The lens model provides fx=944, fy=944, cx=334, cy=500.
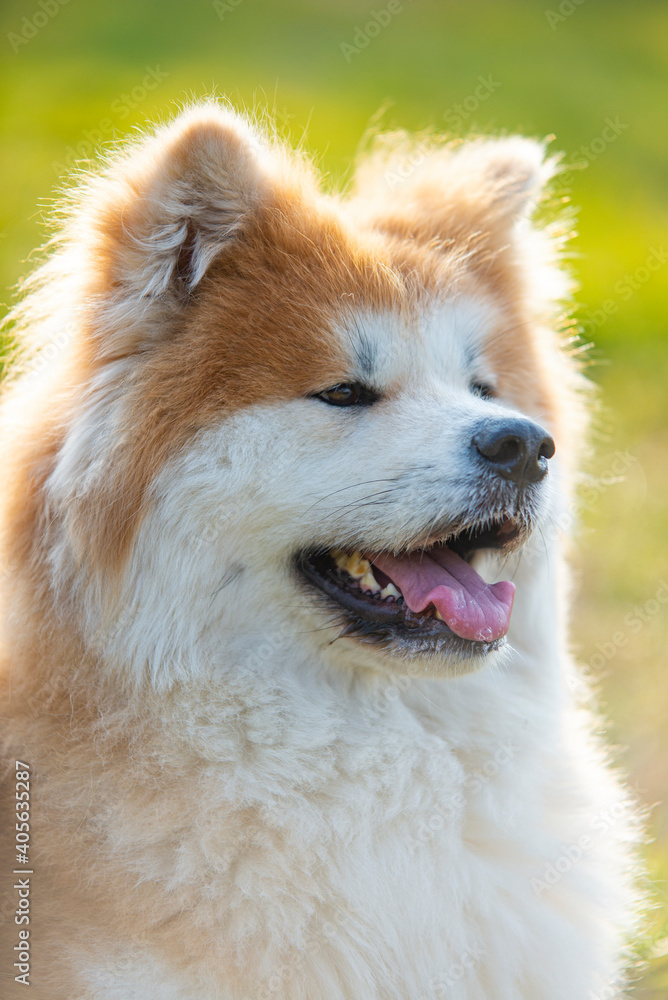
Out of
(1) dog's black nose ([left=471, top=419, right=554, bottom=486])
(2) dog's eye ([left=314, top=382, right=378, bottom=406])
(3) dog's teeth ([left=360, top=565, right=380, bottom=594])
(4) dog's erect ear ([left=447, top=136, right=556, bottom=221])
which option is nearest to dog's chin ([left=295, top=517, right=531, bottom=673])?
(3) dog's teeth ([left=360, top=565, right=380, bottom=594])

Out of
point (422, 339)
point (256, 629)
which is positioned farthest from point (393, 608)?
point (422, 339)

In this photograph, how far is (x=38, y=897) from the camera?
2.42 m

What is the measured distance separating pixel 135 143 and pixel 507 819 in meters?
2.20

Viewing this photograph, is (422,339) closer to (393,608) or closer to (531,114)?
(393,608)

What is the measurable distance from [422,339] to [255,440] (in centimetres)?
65

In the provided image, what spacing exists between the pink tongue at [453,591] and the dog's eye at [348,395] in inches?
17.3

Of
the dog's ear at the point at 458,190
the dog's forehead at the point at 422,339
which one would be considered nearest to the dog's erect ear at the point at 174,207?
the dog's forehead at the point at 422,339

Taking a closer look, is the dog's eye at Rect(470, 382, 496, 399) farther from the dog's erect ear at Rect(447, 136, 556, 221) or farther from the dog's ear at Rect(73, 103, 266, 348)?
the dog's ear at Rect(73, 103, 266, 348)

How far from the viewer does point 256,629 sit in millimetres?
2584

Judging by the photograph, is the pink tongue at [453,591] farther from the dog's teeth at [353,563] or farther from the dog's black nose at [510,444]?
the dog's black nose at [510,444]

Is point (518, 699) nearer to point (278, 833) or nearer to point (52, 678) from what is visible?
point (278, 833)

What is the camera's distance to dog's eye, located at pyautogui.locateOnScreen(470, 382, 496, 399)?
300 cm

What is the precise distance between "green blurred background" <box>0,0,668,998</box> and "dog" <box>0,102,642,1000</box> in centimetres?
74

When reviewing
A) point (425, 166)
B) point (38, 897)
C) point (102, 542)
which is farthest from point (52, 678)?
point (425, 166)
